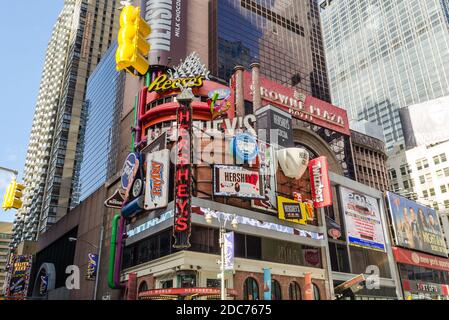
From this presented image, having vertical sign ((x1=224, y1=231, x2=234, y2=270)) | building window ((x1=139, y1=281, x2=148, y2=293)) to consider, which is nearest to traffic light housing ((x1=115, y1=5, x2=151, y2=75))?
vertical sign ((x1=224, y1=231, x2=234, y2=270))

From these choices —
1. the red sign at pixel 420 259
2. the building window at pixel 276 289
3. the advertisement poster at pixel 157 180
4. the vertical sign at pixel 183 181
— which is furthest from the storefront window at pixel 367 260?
the advertisement poster at pixel 157 180

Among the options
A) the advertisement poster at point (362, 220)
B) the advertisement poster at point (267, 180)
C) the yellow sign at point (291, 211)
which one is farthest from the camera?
the advertisement poster at point (362, 220)

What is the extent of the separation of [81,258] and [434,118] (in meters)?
128

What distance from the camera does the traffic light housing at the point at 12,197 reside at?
16.5 m

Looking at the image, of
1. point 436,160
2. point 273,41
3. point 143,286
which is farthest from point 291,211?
point 436,160

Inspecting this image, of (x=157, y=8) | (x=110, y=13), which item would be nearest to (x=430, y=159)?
(x=157, y=8)

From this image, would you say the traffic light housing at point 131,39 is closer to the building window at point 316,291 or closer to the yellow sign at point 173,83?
the building window at point 316,291

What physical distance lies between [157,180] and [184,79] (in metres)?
24.4

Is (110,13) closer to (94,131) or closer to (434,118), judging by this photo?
(94,131)

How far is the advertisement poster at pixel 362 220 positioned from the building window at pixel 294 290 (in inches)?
451

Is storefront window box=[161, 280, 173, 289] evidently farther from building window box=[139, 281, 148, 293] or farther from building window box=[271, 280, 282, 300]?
building window box=[271, 280, 282, 300]

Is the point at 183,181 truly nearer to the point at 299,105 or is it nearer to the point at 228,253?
the point at 228,253

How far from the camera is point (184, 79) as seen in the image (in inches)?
2328

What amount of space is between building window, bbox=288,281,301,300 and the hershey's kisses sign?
30838mm
